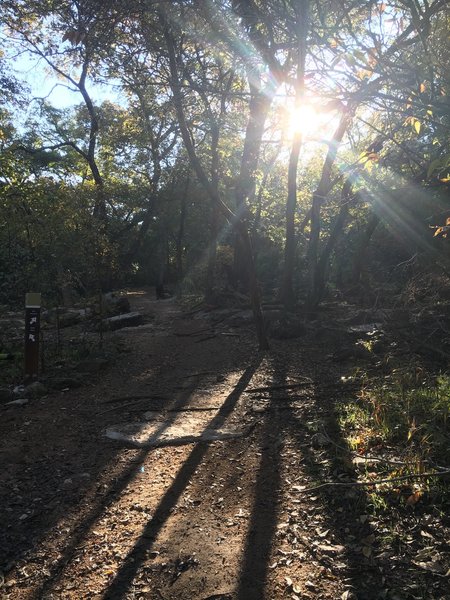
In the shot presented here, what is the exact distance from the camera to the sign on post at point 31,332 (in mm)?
7582

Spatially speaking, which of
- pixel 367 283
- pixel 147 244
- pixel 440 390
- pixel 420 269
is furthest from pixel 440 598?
pixel 147 244

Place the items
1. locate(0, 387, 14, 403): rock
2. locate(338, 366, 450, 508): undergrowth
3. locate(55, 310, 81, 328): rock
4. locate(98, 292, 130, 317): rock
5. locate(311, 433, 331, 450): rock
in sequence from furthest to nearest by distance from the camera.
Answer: locate(98, 292, 130, 317): rock < locate(55, 310, 81, 328): rock < locate(0, 387, 14, 403): rock < locate(311, 433, 331, 450): rock < locate(338, 366, 450, 508): undergrowth

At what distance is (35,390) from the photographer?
7375 millimetres

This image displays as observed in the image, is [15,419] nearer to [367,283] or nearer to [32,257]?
[32,257]

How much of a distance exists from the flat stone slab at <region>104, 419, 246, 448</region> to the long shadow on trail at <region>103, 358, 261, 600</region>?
0.20 meters

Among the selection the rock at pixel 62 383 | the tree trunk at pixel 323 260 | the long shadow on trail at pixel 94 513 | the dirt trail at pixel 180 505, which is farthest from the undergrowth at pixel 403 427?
the tree trunk at pixel 323 260

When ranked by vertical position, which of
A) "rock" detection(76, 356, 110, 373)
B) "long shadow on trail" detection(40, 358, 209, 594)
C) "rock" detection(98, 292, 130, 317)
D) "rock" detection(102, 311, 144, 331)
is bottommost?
"long shadow on trail" detection(40, 358, 209, 594)

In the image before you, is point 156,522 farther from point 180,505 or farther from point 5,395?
point 5,395

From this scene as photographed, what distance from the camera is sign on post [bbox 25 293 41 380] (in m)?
7.58

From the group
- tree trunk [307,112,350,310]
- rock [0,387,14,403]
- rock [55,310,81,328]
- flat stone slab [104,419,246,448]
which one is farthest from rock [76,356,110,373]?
tree trunk [307,112,350,310]

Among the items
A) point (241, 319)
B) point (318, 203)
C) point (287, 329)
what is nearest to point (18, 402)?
point (287, 329)

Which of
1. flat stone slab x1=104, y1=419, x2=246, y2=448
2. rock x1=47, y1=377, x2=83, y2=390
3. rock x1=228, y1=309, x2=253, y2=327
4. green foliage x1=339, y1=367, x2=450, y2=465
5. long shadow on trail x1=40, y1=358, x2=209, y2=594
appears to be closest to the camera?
long shadow on trail x1=40, y1=358, x2=209, y2=594

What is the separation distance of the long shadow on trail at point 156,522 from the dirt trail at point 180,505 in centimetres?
1

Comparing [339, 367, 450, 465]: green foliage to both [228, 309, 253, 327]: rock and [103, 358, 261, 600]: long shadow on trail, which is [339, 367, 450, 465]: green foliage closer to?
[103, 358, 261, 600]: long shadow on trail
